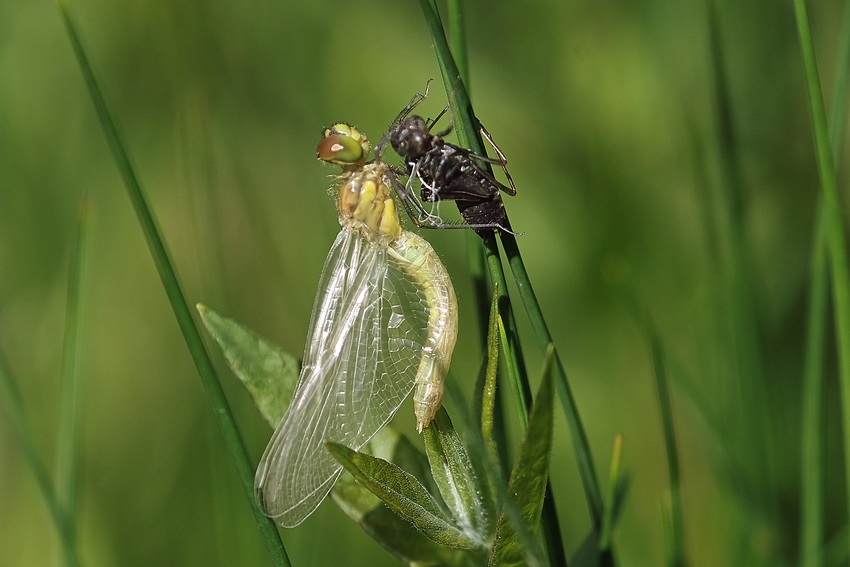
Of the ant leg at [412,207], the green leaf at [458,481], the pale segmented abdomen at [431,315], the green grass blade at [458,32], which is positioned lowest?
the green leaf at [458,481]

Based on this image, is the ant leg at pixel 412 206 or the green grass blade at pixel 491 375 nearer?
the green grass blade at pixel 491 375

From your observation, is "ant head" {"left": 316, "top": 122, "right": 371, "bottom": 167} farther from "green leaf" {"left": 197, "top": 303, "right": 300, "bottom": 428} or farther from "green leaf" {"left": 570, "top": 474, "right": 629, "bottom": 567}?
"green leaf" {"left": 570, "top": 474, "right": 629, "bottom": 567}

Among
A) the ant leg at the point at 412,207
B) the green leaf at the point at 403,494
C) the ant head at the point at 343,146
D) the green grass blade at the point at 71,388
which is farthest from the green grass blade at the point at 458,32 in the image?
the green grass blade at the point at 71,388

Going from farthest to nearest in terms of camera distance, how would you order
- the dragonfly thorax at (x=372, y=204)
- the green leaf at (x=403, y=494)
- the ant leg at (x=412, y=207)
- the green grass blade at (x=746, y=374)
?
1. the dragonfly thorax at (x=372, y=204)
2. the ant leg at (x=412, y=207)
3. the green grass blade at (x=746, y=374)
4. the green leaf at (x=403, y=494)

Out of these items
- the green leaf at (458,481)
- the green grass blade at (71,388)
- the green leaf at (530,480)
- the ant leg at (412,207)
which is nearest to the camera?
the green leaf at (530,480)

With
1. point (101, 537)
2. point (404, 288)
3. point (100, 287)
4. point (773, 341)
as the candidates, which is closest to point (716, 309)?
point (773, 341)

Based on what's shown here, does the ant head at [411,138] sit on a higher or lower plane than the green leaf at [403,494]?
higher

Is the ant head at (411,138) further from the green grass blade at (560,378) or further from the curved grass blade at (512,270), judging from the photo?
the green grass blade at (560,378)
